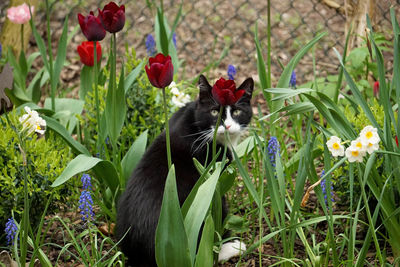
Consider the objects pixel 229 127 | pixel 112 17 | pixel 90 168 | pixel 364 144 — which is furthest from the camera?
pixel 229 127

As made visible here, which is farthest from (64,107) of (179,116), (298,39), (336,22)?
(336,22)

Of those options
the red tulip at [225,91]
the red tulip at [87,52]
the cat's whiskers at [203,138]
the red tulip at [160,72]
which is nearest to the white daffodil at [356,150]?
the red tulip at [225,91]

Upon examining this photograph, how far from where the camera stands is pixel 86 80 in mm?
3760

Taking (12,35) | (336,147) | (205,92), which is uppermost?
(12,35)

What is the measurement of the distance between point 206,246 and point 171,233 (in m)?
0.17

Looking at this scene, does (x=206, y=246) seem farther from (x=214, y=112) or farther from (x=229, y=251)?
(x=214, y=112)

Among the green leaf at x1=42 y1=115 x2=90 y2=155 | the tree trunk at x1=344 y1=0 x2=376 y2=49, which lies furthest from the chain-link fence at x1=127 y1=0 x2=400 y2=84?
the green leaf at x1=42 y1=115 x2=90 y2=155

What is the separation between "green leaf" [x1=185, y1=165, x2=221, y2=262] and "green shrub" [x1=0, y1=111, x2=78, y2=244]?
0.85 meters

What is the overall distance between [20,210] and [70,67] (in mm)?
2898

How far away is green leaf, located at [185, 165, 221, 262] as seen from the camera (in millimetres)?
2146

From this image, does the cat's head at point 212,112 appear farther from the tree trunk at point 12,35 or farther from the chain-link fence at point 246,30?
the tree trunk at point 12,35

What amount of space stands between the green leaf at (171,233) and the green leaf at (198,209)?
7cm

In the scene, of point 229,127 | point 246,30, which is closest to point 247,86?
point 229,127

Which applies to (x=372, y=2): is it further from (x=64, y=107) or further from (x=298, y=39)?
(x=64, y=107)
